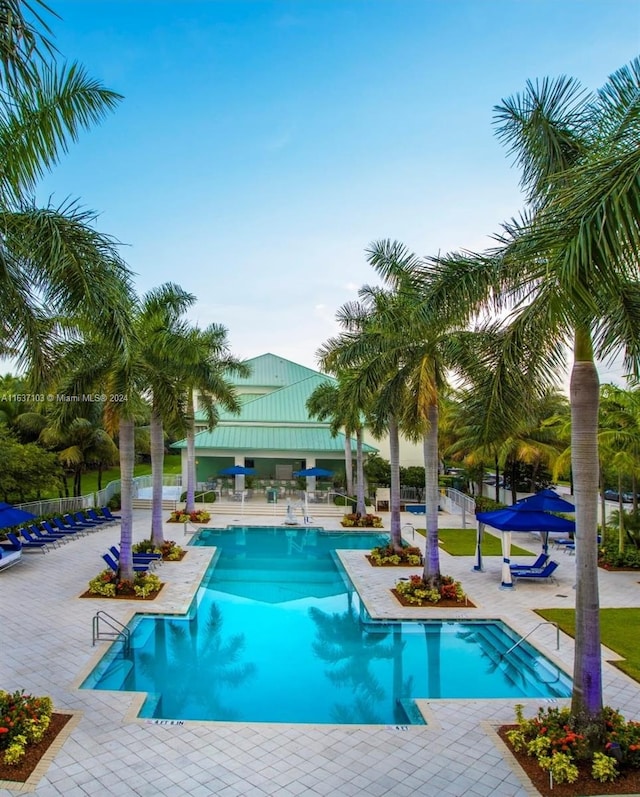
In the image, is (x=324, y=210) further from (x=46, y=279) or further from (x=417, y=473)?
(x=417, y=473)

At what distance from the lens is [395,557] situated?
1939 cm

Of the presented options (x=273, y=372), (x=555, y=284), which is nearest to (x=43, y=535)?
(x=555, y=284)

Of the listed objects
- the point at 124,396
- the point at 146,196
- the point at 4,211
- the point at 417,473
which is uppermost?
the point at 146,196

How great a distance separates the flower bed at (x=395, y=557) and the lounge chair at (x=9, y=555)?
12.3 meters

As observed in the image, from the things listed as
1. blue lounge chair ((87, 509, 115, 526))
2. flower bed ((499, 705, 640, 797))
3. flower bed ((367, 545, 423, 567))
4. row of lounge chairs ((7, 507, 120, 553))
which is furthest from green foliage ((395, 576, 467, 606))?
blue lounge chair ((87, 509, 115, 526))

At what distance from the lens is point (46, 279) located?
7.61 m

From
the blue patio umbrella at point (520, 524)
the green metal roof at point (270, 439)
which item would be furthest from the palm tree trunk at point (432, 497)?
the green metal roof at point (270, 439)

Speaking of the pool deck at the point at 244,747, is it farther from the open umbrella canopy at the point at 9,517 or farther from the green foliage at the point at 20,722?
the open umbrella canopy at the point at 9,517

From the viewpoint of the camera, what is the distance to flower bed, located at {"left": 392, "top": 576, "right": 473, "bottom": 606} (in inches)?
582

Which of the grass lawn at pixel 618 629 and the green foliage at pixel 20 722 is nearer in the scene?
the green foliage at pixel 20 722

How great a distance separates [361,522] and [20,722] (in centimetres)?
2158

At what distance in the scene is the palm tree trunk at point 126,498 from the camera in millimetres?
15375

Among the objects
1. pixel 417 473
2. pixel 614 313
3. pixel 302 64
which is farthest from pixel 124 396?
pixel 417 473

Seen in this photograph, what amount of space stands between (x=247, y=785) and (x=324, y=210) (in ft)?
54.9
